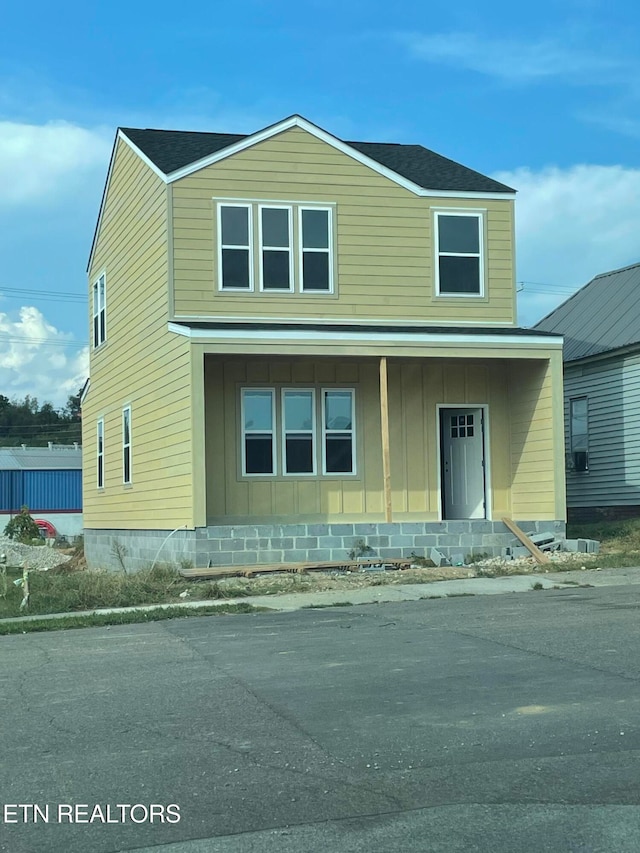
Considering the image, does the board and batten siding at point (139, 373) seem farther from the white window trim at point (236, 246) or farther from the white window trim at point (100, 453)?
the white window trim at point (236, 246)

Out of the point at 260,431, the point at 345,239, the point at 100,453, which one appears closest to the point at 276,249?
the point at 345,239

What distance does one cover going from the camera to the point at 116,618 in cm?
1372

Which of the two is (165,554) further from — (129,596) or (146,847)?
(146,847)

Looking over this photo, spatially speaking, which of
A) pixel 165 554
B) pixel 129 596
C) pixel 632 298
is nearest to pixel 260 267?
pixel 165 554

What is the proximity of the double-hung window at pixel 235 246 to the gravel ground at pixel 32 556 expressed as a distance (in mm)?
11839

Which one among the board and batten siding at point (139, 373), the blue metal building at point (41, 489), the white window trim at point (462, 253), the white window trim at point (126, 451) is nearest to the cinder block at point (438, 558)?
the board and batten siding at point (139, 373)

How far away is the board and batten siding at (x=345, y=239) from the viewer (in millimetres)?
19750

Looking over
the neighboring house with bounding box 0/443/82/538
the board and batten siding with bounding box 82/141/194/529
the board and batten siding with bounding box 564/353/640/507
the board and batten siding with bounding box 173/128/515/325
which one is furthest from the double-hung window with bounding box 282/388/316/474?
the neighboring house with bounding box 0/443/82/538

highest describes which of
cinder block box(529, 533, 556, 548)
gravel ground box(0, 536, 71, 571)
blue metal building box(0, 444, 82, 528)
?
blue metal building box(0, 444, 82, 528)

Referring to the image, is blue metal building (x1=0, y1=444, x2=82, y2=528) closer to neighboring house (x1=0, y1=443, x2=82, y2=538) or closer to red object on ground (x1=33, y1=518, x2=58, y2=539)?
neighboring house (x1=0, y1=443, x2=82, y2=538)

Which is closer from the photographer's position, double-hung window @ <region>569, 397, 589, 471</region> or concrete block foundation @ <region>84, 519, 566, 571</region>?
concrete block foundation @ <region>84, 519, 566, 571</region>

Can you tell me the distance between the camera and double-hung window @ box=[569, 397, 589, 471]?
2658cm

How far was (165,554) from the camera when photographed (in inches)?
776

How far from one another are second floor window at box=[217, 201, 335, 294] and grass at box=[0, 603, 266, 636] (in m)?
7.63
